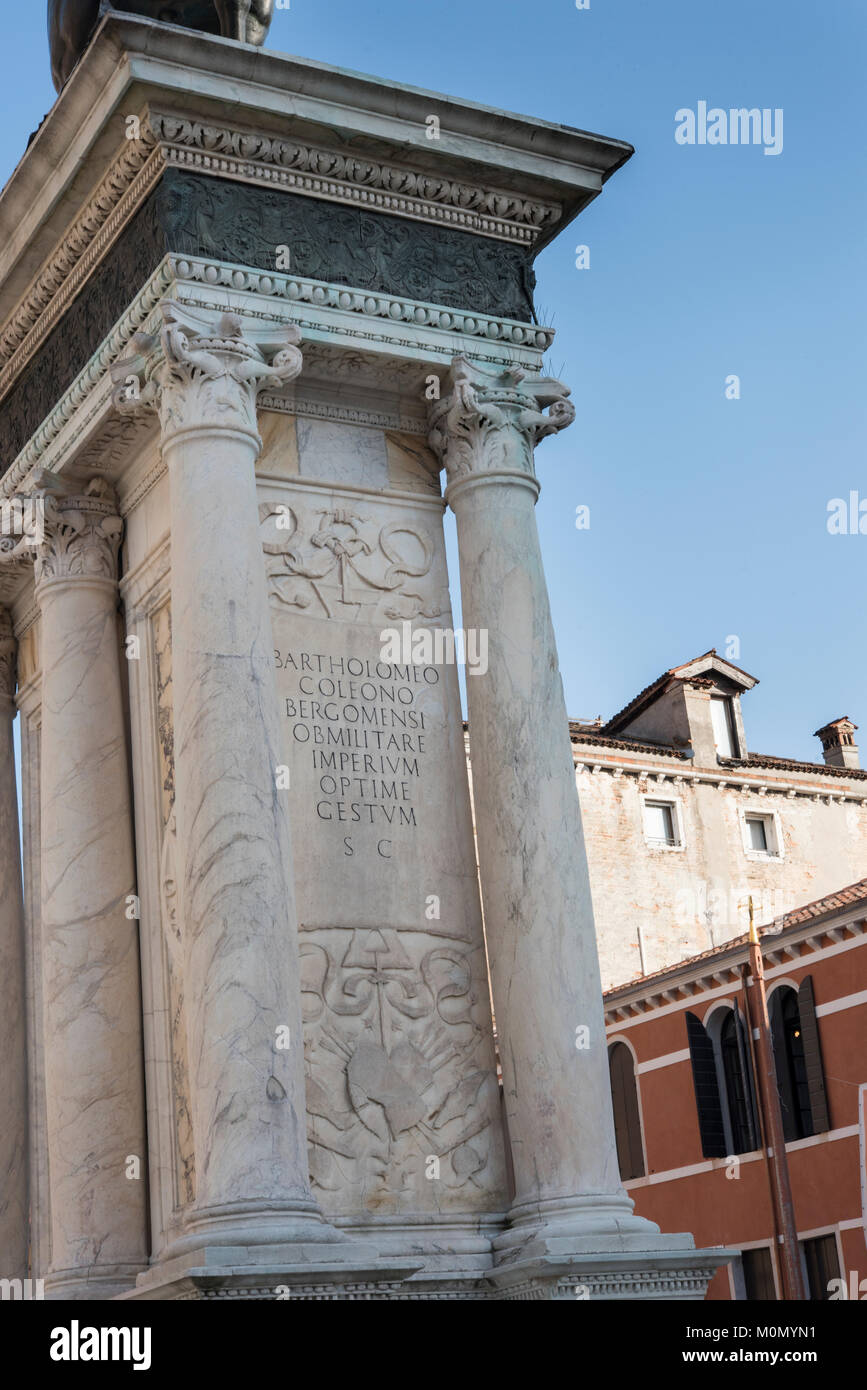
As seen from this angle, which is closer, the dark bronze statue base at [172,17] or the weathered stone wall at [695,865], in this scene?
the dark bronze statue base at [172,17]

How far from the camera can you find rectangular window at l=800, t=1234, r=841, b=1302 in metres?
32.9

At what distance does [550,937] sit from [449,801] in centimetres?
134

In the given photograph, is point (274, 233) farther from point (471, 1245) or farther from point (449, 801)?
point (471, 1245)

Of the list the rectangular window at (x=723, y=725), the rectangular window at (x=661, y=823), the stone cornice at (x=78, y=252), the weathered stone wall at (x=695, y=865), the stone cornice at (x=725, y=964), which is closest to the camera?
the stone cornice at (x=78, y=252)

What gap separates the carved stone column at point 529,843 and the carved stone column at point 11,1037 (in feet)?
14.7

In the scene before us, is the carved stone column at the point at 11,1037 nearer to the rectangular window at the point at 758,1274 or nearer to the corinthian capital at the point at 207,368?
the corinthian capital at the point at 207,368

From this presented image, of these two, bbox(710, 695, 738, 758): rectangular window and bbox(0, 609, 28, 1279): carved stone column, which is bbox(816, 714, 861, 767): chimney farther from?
bbox(0, 609, 28, 1279): carved stone column

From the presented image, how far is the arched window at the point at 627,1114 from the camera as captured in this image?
1516 inches

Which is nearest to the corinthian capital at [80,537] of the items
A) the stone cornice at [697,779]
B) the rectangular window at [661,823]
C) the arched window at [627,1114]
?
the arched window at [627,1114]

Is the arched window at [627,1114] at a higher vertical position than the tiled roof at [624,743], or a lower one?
lower

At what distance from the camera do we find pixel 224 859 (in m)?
11.2

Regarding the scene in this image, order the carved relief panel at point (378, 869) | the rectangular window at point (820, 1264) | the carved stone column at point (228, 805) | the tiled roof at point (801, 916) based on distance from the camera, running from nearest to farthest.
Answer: the carved stone column at point (228, 805) → the carved relief panel at point (378, 869) → the rectangular window at point (820, 1264) → the tiled roof at point (801, 916)

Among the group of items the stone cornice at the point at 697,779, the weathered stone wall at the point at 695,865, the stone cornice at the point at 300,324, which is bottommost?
the stone cornice at the point at 300,324

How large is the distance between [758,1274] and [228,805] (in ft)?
86.4
